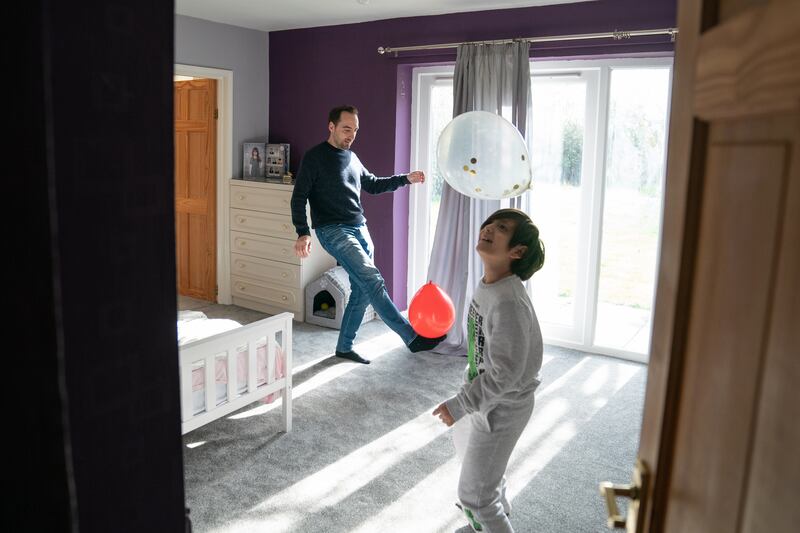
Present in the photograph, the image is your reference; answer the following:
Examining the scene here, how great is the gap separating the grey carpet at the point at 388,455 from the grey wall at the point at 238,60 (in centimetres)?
224

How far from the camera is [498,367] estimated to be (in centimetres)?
194

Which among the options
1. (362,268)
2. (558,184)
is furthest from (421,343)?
(558,184)

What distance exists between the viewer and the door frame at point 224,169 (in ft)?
17.6

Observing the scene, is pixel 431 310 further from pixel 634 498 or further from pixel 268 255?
pixel 634 498

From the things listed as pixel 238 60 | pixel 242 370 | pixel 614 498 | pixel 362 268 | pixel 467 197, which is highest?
pixel 238 60

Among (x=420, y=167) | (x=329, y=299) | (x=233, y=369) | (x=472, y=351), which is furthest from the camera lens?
(x=329, y=299)

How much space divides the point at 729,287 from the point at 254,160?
511cm

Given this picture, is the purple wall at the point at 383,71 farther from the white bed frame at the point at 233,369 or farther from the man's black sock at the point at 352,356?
the white bed frame at the point at 233,369

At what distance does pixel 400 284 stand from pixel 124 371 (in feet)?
14.1

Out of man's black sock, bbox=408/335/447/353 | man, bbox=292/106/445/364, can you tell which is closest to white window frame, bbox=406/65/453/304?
man, bbox=292/106/445/364

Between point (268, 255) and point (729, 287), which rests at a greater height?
point (729, 287)

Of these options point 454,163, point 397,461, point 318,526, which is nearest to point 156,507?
point 318,526

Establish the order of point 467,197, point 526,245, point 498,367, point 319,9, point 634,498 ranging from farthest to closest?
point 319,9 → point 467,197 → point 526,245 → point 498,367 → point 634,498

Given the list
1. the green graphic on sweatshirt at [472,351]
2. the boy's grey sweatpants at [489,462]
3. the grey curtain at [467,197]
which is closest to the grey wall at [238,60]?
the grey curtain at [467,197]
